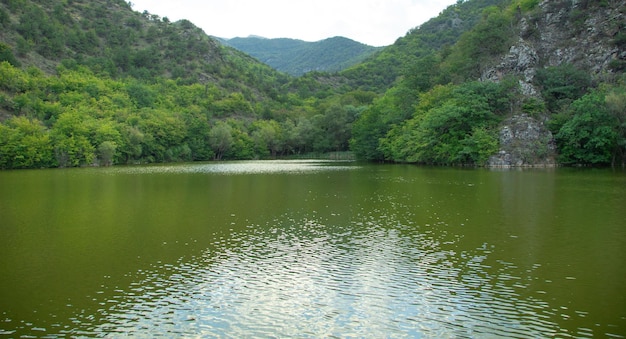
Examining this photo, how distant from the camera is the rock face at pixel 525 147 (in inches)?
2480

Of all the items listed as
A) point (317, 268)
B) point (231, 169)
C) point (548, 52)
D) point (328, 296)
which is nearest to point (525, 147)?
point (548, 52)

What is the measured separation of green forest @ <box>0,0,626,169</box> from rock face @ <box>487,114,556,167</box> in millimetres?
1199

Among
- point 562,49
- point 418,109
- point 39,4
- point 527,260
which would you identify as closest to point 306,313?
point 527,260

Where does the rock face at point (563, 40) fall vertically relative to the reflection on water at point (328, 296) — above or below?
above

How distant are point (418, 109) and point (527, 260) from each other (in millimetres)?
67097

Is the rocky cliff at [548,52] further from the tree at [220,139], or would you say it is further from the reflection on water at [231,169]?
the tree at [220,139]

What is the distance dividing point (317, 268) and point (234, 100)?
4963 inches

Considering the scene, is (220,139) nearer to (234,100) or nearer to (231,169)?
(234,100)

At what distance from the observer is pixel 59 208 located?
28359 millimetres

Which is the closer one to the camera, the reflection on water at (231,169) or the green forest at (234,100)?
the reflection on water at (231,169)

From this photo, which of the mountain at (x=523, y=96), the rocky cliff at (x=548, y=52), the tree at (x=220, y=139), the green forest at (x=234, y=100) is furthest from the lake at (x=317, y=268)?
the tree at (x=220, y=139)

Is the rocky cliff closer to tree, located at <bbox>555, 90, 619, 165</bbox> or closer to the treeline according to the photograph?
tree, located at <bbox>555, 90, 619, 165</bbox>

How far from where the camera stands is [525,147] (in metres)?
63.4

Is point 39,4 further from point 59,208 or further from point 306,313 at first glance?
point 306,313
